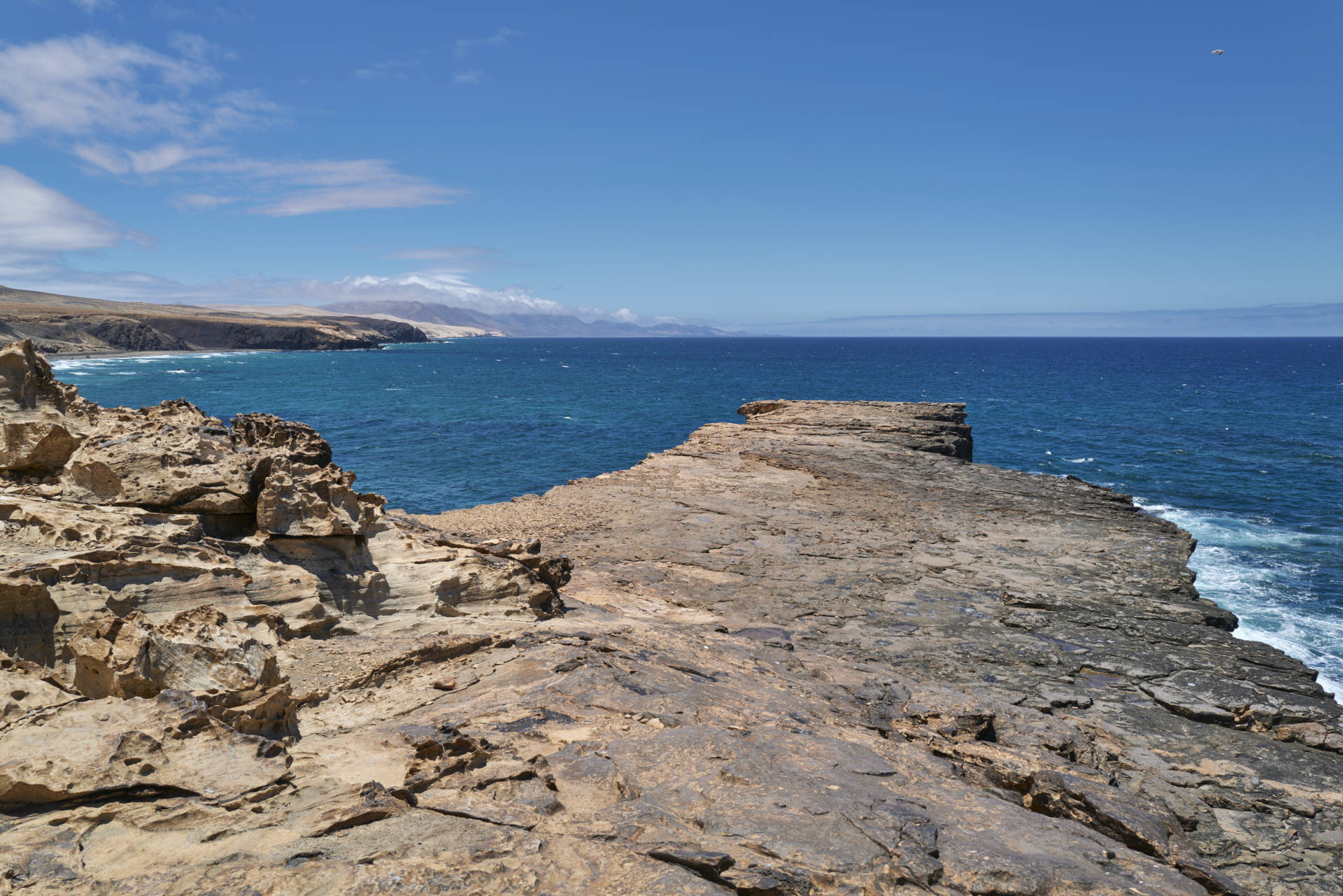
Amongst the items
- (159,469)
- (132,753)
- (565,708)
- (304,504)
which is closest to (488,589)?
(304,504)

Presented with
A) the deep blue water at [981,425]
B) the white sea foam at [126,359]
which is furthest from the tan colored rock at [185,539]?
the white sea foam at [126,359]

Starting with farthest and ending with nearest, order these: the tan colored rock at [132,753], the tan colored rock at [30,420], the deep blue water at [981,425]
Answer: the deep blue water at [981,425] → the tan colored rock at [30,420] → the tan colored rock at [132,753]

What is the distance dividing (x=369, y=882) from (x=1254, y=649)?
Answer: 1381cm

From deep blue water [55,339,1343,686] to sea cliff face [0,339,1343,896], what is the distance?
8645mm

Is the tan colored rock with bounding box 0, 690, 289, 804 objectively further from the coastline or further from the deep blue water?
the coastline

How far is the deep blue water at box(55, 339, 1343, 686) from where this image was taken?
81.0 ft

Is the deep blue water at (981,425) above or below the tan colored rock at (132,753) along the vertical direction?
below

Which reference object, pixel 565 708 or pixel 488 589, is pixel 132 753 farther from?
pixel 488 589

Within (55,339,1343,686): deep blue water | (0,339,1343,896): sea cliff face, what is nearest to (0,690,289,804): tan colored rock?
(0,339,1343,896): sea cliff face

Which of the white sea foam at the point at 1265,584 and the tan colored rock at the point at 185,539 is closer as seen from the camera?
the tan colored rock at the point at 185,539

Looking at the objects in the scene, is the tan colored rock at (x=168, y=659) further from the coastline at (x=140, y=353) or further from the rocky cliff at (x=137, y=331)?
the coastline at (x=140, y=353)

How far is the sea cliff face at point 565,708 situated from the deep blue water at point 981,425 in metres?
8.64

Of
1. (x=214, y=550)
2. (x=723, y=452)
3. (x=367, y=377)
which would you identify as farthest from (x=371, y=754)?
(x=367, y=377)

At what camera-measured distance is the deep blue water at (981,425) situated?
2470 centimetres
